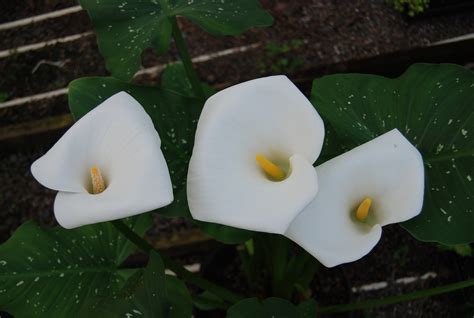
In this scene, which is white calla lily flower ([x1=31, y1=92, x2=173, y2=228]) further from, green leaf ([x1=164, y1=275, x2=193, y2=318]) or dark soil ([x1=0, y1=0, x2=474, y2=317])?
dark soil ([x1=0, y1=0, x2=474, y2=317])

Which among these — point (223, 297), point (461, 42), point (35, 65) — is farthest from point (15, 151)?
point (461, 42)

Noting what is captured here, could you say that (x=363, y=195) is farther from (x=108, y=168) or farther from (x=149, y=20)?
(x=149, y=20)

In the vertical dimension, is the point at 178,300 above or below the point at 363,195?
below

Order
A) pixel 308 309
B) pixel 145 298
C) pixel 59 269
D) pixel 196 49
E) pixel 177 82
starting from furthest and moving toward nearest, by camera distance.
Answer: pixel 196 49
pixel 177 82
pixel 59 269
pixel 308 309
pixel 145 298

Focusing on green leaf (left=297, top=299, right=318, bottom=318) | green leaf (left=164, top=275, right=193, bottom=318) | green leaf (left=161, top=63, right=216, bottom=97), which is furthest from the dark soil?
green leaf (left=297, top=299, right=318, bottom=318)

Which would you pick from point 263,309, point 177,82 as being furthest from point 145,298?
point 177,82
